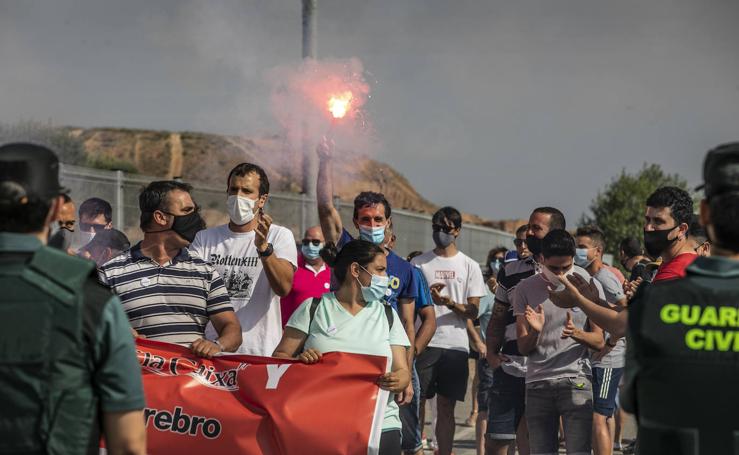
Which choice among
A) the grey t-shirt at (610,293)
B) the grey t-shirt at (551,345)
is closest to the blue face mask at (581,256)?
the grey t-shirt at (610,293)

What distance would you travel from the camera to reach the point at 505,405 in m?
8.00

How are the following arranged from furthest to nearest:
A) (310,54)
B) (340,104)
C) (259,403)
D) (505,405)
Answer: (310,54)
(340,104)
(505,405)
(259,403)

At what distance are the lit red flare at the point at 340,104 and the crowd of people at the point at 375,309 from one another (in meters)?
1.28

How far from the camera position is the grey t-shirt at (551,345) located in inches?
283

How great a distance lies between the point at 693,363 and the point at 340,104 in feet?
18.9

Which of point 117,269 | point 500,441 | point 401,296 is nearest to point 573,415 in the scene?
point 500,441

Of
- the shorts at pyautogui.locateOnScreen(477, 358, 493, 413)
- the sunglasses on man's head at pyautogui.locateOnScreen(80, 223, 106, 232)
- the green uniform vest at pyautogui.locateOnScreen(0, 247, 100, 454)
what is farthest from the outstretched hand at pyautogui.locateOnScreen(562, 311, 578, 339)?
the green uniform vest at pyautogui.locateOnScreen(0, 247, 100, 454)

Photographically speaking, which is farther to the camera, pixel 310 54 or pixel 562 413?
pixel 310 54

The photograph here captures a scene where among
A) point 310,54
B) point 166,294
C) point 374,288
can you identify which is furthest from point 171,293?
point 310,54

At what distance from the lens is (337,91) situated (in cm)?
929

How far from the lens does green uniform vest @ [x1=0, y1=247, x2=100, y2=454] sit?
3.14 meters

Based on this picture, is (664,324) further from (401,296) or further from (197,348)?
(401,296)

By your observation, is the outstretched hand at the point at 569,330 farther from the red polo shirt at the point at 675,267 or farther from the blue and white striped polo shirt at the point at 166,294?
the blue and white striped polo shirt at the point at 166,294

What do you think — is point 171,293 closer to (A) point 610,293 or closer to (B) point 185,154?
(A) point 610,293
